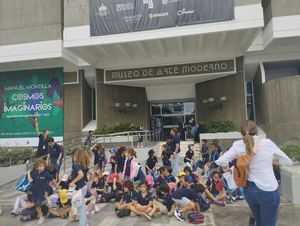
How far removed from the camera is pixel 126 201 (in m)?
7.32

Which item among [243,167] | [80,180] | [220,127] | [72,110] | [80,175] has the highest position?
[72,110]

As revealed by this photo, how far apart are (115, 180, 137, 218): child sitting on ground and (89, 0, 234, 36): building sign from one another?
11.8 m

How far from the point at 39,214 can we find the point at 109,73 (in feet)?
52.3

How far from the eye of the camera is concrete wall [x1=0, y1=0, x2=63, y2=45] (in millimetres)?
20906

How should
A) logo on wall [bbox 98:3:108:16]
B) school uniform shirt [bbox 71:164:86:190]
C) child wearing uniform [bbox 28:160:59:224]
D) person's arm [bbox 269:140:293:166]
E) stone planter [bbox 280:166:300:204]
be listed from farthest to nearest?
logo on wall [bbox 98:3:108:16] < stone planter [bbox 280:166:300:204] < child wearing uniform [bbox 28:160:59:224] < school uniform shirt [bbox 71:164:86:190] < person's arm [bbox 269:140:293:166]

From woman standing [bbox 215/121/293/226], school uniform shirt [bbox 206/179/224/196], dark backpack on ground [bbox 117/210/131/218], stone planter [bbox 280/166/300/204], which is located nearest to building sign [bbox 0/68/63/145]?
school uniform shirt [bbox 206/179/224/196]

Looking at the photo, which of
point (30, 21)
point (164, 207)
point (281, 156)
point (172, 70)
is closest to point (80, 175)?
point (164, 207)

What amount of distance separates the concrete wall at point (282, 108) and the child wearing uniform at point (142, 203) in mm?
12412

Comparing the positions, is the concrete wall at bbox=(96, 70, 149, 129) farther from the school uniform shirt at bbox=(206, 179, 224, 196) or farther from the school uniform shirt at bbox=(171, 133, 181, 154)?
the school uniform shirt at bbox=(206, 179, 224, 196)

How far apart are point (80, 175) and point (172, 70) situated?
15881 mm

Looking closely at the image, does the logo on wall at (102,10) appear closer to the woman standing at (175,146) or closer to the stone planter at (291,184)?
the woman standing at (175,146)

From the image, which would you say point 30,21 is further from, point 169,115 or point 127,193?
point 127,193

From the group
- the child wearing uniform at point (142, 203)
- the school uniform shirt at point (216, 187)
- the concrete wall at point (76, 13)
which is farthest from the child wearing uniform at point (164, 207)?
the concrete wall at point (76, 13)

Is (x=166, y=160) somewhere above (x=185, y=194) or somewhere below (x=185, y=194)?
above
